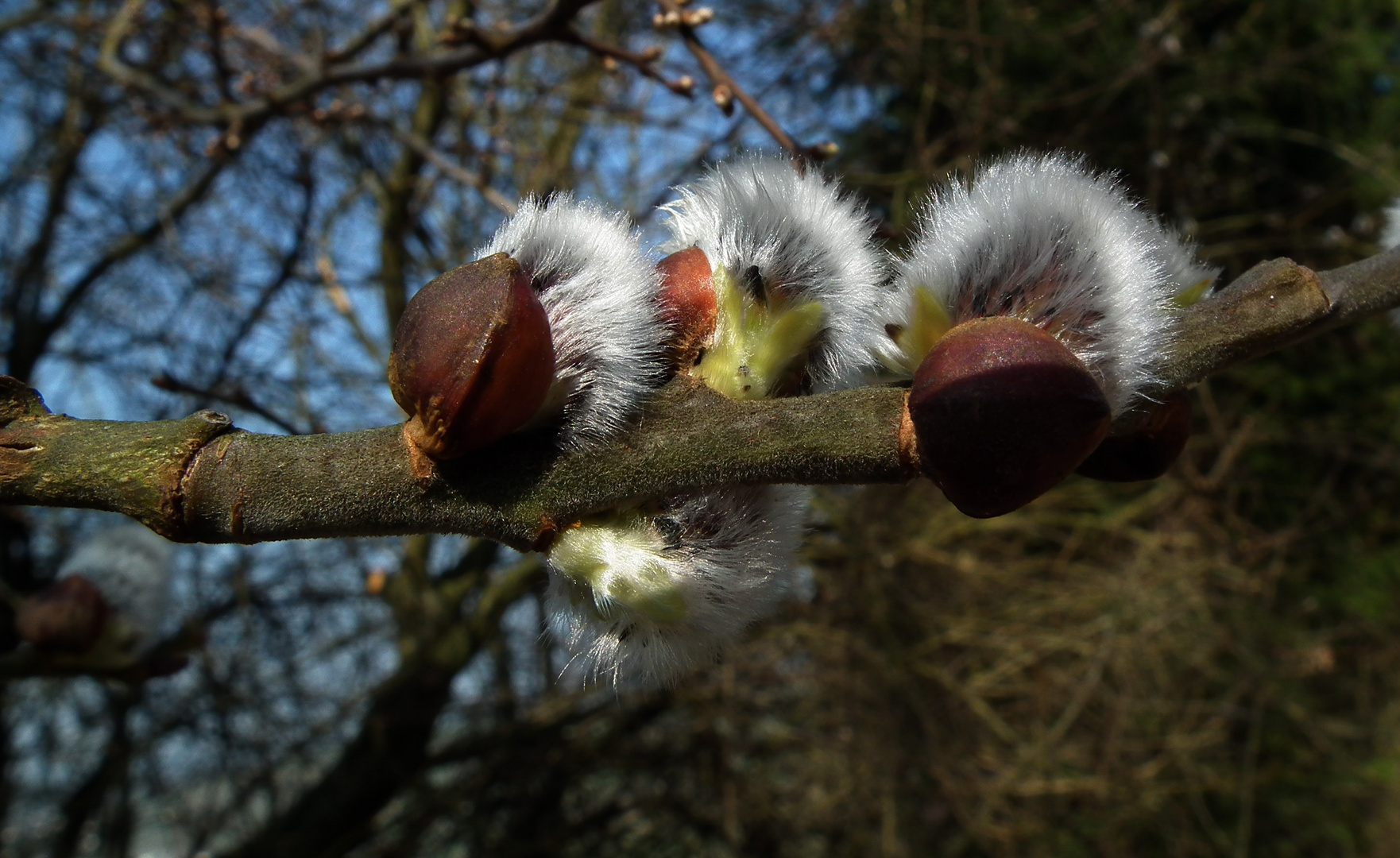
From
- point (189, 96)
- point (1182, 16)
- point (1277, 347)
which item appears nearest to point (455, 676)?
point (189, 96)

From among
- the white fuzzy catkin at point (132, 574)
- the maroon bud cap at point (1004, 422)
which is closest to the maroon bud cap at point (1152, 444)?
the maroon bud cap at point (1004, 422)

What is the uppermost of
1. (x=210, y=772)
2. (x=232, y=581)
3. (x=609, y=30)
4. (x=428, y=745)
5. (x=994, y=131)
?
(x=609, y=30)

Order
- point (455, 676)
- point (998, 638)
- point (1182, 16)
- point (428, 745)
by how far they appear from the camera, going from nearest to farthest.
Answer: point (455, 676), point (428, 745), point (998, 638), point (1182, 16)

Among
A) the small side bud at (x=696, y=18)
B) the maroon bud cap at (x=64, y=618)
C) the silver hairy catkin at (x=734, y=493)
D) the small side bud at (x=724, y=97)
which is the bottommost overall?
the silver hairy catkin at (x=734, y=493)

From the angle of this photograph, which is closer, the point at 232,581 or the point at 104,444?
the point at 104,444

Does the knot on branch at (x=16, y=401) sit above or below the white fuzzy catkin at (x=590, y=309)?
above

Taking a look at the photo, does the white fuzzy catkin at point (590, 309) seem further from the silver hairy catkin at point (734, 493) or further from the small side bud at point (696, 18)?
the small side bud at point (696, 18)

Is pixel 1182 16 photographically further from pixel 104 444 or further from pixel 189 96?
pixel 104 444
